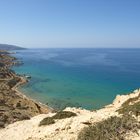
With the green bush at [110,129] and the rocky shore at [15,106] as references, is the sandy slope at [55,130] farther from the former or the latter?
the rocky shore at [15,106]

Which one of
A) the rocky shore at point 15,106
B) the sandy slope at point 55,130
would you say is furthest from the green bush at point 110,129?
the rocky shore at point 15,106

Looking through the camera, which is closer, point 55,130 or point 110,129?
point 110,129

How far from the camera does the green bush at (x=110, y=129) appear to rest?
1563 cm

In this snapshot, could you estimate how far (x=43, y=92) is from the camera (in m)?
82.2

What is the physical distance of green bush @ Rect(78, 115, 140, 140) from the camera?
15626mm

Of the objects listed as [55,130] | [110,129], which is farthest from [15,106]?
[110,129]

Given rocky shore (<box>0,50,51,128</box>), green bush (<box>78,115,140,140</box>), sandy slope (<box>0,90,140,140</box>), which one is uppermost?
green bush (<box>78,115,140,140</box>)

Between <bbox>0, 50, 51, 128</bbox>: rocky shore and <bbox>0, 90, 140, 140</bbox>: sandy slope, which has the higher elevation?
<bbox>0, 90, 140, 140</bbox>: sandy slope

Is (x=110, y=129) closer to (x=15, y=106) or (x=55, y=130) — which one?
(x=55, y=130)

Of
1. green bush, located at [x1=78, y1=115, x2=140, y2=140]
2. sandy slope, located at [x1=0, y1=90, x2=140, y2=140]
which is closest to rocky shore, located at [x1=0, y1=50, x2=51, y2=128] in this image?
sandy slope, located at [x1=0, y1=90, x2=140, y2=140]

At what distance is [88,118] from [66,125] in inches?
67.8

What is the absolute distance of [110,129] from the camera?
53.2ft

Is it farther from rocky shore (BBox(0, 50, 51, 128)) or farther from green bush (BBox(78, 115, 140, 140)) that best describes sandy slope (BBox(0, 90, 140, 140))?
rocky shore (BBox(0, 50, 51, 128))

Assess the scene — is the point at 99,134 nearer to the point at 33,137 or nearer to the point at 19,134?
the point at 33,137
